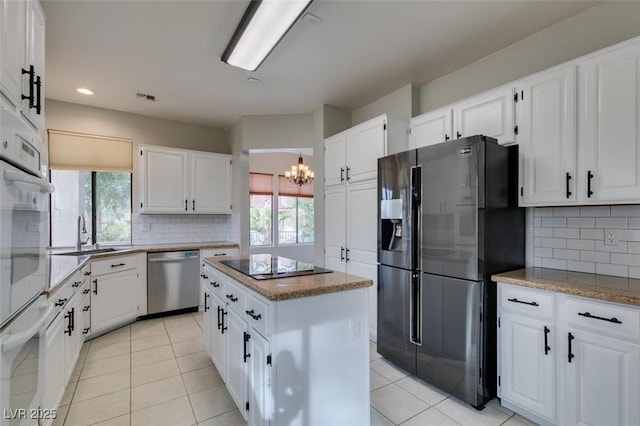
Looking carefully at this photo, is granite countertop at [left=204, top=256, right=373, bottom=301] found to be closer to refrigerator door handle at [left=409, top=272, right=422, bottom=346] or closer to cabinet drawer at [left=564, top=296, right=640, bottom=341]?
refrigerator door handle at [left=409, top=272, right=422, bottom=346]

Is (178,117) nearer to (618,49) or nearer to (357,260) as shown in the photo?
(357,260)

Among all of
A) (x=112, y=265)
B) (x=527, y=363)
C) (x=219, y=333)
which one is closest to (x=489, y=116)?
(x=527, y=363)

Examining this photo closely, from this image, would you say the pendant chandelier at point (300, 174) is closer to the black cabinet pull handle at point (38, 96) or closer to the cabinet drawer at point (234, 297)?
the cabinet drawer at point (234, 297)

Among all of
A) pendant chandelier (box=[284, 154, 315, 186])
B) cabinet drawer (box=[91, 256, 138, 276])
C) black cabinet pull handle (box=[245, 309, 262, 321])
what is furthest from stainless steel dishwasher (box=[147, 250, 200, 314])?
black cabinet pull handle (box=[245, 309, 262, 321])

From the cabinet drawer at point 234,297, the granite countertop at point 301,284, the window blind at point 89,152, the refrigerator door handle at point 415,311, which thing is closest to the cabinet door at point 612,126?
the refrigerator door handle at point 415,311

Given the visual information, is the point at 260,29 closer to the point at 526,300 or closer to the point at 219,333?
the point at 219,333

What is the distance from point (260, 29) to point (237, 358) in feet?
7.56

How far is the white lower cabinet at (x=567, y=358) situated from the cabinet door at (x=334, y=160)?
2.08 metres

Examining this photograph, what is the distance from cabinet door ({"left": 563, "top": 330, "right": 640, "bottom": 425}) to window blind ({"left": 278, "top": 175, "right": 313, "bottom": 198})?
239 inches

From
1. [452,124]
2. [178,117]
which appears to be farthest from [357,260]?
[178,117]

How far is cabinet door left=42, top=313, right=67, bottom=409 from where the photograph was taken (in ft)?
5.72

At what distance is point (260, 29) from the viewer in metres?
2.19

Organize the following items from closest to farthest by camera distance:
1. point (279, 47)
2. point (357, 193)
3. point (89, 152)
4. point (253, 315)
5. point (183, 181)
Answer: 1. point (253, 315)
2. point (279, 47)
3. point (357, 193)
4. point (89, 152)
5. point (183, 181)

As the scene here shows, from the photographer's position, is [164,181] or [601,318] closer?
[601,318]
